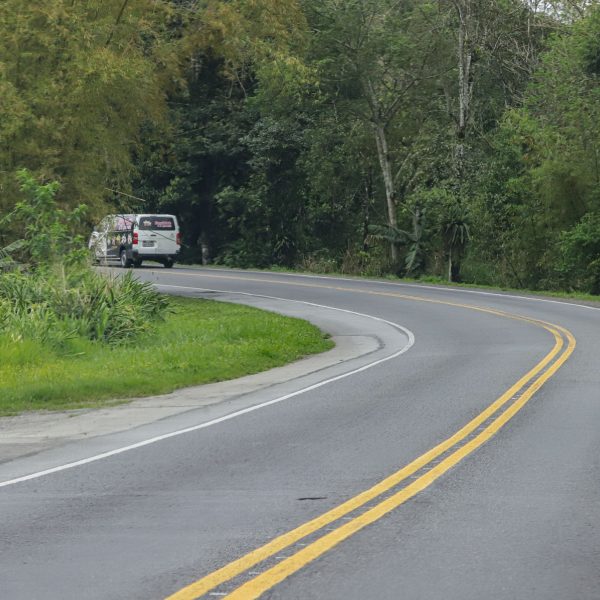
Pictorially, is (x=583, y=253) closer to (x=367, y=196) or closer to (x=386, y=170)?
(x=386, y=170)

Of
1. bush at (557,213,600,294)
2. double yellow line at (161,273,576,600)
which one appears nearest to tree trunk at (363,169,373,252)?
bush at (557,213,600,294)

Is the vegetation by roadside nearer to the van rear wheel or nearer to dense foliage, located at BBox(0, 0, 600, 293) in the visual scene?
dense foliage, located at BBox(0, 0, 600, 293)

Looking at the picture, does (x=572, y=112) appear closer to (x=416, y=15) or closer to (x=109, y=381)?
(x=416, y=15)

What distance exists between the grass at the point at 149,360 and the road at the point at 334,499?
6.44ft

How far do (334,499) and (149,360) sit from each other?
1153 cm

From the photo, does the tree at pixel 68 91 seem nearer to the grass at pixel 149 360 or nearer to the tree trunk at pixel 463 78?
the grass at pixel 149 360

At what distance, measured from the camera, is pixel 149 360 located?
68.9 feet

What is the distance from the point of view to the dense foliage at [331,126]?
3472 cm

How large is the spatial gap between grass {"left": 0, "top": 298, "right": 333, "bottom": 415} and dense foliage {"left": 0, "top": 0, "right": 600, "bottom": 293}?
Answer: 8988mm

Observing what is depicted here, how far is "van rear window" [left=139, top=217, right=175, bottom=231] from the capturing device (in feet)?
172

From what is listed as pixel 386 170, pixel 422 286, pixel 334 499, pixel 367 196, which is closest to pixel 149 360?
pixel 334 499

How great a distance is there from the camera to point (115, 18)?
38.2 metres

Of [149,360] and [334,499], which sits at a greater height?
[334,499]

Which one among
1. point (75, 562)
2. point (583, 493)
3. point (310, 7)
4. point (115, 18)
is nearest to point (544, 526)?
point (583, 493)
